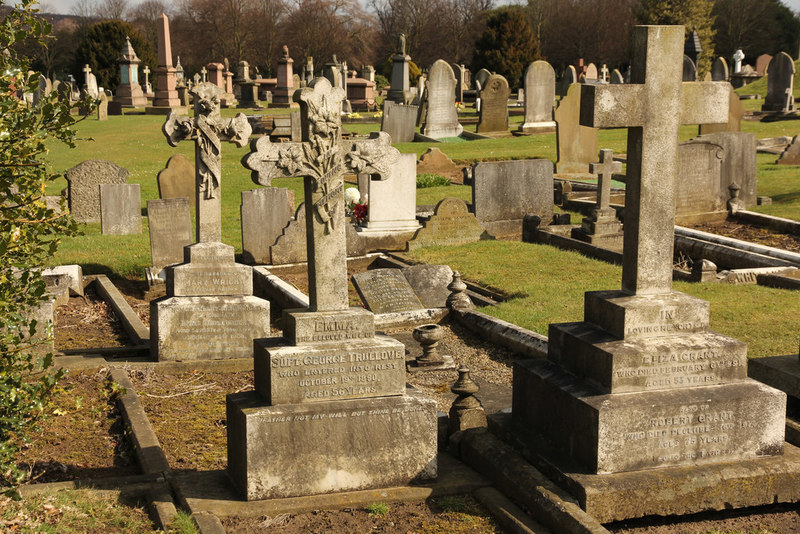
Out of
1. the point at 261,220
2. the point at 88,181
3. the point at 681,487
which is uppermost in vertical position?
the point at 88,181

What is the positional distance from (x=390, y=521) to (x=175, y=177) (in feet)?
42.7

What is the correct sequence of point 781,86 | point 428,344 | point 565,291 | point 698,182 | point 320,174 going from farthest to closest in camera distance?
point 781,86
point 698,182
point 565,291
point 428,344
point 320,174

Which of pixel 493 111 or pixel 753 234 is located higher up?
pixel 493 111

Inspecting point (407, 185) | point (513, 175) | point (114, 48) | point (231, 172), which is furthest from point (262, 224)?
point (114, 48)

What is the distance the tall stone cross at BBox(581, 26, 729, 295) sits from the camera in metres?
5.95

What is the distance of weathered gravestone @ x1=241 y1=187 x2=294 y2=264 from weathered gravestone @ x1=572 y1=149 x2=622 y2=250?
4.55 metres

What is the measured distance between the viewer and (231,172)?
81.9 feet

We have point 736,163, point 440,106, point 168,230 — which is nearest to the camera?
point 168,230

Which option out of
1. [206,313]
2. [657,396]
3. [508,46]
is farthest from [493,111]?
[657,396]

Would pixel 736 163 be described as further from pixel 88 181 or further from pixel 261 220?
pixel 88 181

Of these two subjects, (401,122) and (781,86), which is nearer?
(401,122)

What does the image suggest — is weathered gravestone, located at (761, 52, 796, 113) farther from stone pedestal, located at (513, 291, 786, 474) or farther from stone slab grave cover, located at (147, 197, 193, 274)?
stone pedestal, located at (513, 291, 786, 474)

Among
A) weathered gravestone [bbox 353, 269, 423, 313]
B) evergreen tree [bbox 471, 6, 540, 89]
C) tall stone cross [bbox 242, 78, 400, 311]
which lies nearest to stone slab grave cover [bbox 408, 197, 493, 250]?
weathered gravestone [bbox 353, 269, 423, 313]

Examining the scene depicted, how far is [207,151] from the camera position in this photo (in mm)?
10227
